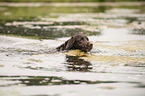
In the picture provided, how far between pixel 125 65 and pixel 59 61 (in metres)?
3.08

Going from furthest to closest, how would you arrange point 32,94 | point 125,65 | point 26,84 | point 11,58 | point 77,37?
point 77,37 → point 11,58 → point 125,65 → point 26,84 → point 32,94

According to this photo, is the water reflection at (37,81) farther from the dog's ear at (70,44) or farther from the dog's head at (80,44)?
the dog's ear at (70,44)

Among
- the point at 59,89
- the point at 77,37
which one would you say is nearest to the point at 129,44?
the point at 77,37

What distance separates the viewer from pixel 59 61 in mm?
12375

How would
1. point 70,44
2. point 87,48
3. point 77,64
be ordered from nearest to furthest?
point 77,64
point 87,48
point 70,44

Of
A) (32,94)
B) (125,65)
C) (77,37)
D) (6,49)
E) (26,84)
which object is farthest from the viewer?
(6,49)

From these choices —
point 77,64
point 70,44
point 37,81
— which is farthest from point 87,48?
point 37,81

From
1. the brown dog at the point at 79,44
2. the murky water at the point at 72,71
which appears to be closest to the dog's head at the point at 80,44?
the brown dog at the point at 79,44

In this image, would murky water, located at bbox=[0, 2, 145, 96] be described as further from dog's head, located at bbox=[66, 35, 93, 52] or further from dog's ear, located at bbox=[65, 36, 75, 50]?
dog's ear, located at bbox=[65, 36, 75, 50]

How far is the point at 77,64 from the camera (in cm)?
1175

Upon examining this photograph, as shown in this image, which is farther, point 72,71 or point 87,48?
point 87,48

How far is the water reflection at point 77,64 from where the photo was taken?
11.1 metres

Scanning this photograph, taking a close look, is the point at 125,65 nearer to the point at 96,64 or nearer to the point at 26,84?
the point at 96,64

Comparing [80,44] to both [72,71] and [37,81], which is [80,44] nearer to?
[72,71]
